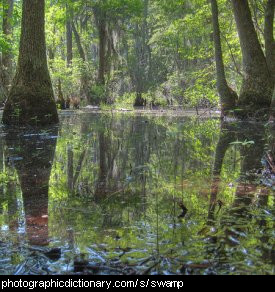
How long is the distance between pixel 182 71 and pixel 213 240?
2725 cm

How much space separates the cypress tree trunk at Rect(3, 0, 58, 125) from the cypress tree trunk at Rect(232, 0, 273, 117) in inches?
218

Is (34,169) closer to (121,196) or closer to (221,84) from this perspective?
(121,196)

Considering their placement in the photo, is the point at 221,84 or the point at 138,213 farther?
the point at 221,84

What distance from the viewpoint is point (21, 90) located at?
371 inches

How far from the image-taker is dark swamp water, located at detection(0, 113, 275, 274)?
1960mm

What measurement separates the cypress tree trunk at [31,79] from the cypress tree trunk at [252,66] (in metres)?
5.53

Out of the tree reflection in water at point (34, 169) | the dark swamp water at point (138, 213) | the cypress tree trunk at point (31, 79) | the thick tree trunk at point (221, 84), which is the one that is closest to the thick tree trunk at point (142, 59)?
the thick tree trunk at point (221, 84)

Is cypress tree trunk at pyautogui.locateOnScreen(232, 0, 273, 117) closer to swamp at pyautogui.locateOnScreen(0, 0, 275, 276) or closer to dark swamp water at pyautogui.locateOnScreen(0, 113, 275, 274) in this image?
swamp at pyautogui.locateOnScreen(0, 0, 275, 276)

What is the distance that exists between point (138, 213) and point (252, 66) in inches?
361

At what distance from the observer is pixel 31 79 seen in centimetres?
947

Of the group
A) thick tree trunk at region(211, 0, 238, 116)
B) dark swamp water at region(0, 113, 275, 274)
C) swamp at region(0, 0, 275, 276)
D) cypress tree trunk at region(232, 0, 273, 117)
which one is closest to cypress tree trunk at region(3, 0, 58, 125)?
swamp at region(0, 0, 275, 276)

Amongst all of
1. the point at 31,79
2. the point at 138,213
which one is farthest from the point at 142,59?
the point at 138,213

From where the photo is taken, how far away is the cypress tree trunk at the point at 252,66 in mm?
10773
